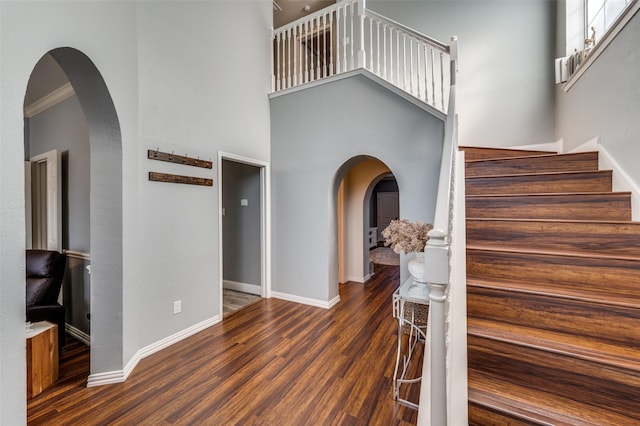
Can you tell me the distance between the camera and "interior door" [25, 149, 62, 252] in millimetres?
2871

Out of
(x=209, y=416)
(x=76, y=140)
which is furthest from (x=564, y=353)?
(x=76, y=140)

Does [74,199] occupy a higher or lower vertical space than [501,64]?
lower

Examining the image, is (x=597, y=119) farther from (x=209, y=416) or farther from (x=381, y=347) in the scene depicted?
(x=209, y=416)

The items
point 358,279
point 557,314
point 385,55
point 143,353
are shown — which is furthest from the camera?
point 358,279

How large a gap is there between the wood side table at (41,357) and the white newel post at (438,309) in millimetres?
2616

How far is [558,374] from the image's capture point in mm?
1162

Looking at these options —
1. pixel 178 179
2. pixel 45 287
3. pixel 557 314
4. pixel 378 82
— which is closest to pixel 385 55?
pixel 378 82

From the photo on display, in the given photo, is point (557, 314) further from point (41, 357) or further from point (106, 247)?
point (41, 357)

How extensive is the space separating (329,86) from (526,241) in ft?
9.18

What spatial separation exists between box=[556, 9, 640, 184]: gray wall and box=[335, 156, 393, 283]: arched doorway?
101 inches

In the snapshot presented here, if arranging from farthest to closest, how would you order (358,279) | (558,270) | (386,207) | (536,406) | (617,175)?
(386,207), (358,279), (617,175), (558,270), (536,406)

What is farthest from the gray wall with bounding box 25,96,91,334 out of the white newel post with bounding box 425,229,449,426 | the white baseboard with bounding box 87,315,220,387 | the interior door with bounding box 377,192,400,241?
the interior door with bounding box 377,192,400,241

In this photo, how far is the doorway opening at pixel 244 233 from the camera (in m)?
3.78

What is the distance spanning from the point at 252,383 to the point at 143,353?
107 centimetres
